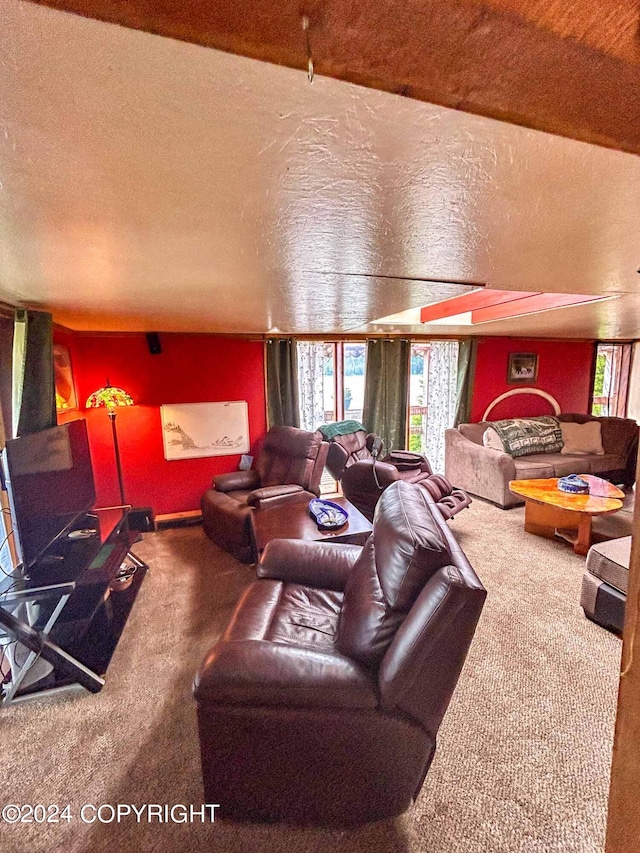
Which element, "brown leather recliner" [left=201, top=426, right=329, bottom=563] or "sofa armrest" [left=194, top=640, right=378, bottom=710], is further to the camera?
"brown leather recliner" [left=201, top=426, right=329, bottom=563]

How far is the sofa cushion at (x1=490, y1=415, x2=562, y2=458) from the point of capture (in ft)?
14.3

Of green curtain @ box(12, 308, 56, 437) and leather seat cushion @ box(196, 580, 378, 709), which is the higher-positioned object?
green curtain @ box(12, 308, 56, 437)

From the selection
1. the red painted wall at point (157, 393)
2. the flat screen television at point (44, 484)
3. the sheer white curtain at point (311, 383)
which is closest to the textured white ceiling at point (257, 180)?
the flat screen television at point (44, 484)

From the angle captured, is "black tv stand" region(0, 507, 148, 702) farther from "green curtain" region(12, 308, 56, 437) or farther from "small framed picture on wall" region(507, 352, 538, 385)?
"small framed picture on wall" region(507, 352, 538, 385)

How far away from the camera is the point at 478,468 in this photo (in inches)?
166

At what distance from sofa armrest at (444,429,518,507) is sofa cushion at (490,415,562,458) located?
0.93 ft

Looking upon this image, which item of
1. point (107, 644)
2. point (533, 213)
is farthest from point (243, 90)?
point (107, 644)

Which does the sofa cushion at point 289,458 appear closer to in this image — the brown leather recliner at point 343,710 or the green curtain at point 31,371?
the green curtain at point 31,371

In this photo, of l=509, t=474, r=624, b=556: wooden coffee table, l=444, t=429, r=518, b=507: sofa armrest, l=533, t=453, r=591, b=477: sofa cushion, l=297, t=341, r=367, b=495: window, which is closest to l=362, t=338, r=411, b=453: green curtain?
l=297, t=341, r=367, b=495: window

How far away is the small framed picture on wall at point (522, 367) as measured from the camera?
16.0 ft

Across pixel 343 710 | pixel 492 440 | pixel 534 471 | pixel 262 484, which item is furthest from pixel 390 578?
pixel 492 440

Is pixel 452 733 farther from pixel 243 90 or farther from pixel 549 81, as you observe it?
pixel 243 90

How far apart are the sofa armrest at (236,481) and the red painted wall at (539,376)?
10.1 feet

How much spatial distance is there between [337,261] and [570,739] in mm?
2214
